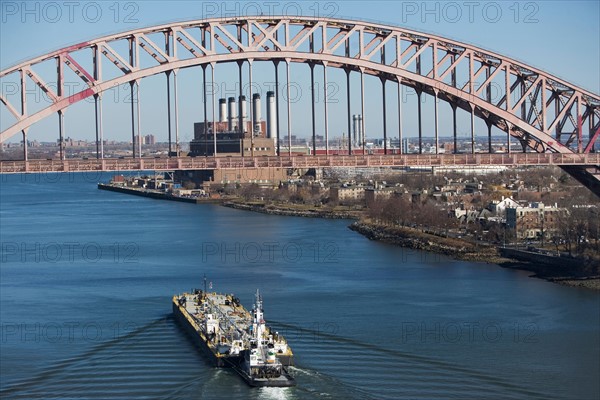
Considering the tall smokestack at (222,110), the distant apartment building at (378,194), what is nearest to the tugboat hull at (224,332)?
the distant apartment building at (378,194)

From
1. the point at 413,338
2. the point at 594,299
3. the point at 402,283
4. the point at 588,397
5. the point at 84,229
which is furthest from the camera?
the point at 84,229

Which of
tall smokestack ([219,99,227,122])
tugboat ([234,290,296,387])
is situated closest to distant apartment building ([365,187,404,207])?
tall smokestack ([219,99,227,122])

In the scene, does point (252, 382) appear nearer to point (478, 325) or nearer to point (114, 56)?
point (478, 325)

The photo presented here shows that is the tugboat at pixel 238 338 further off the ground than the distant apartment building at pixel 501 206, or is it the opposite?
the distant apartment building at pixel 501 206

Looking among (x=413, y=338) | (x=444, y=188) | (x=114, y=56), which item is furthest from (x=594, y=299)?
(x=444, y=188)

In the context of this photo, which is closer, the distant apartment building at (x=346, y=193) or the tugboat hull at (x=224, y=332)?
the tugboat hull at (x=224, y=332)

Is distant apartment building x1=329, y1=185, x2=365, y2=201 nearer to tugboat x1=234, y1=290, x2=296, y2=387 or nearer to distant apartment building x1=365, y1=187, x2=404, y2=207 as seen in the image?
distant apartment building x1=365, y1=187, x2=404, y2=207

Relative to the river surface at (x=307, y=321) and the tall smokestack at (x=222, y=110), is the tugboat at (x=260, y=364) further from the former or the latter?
the tall smokestack at (x=222, y=110)
